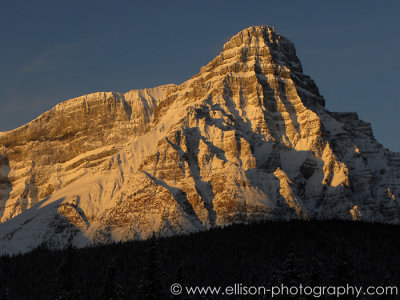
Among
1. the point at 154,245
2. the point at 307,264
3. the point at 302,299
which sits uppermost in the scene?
the point at 307,264

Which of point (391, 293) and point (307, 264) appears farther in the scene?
point (307, 264)

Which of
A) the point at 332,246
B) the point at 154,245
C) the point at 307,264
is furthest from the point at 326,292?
the point at 332,246

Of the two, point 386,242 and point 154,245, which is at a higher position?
point 386,242

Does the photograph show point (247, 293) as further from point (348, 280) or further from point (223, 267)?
point (348, 280)

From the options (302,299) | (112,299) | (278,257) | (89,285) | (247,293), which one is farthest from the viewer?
(278,257)

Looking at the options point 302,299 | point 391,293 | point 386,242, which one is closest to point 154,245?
point 302,299

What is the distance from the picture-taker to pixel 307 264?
17788 cm

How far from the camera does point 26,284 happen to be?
181 meters

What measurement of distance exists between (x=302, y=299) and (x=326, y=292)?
14.5 meters

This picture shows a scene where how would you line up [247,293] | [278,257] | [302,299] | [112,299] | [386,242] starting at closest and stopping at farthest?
[302,299] < [112,299] < [247,293] < [278,257] < [386,242]

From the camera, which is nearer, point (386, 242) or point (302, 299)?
point (302, 299)

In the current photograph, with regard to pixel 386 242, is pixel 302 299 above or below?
below

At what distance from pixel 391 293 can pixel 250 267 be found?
59.9 meters

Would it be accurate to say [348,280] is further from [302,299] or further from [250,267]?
[250,267]
